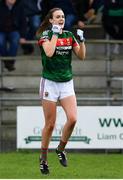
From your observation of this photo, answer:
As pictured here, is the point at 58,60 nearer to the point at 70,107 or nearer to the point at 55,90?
the point at 55,90

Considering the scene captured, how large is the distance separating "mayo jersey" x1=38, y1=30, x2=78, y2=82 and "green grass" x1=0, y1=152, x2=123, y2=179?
137 cm

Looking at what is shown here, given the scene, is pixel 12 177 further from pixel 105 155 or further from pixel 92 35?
pixel 92 35

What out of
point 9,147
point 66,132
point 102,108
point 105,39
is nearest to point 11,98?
point 9,147

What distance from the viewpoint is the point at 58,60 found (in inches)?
392

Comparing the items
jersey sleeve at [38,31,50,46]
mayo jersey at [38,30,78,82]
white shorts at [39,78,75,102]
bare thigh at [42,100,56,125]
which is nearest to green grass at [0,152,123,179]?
bare thigh at [42,100,56,125]

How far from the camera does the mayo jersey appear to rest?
9.95 meters

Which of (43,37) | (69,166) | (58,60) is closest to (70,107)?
(58,60)

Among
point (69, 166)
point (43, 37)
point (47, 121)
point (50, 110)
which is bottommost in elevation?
point (69, 166)

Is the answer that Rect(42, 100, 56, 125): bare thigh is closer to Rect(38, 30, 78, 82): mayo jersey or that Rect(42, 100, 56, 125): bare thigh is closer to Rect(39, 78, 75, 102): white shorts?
Rect(39, 78, 75, 102): white shorts

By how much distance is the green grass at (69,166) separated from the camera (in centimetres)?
1001

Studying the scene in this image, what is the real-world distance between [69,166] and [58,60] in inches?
100

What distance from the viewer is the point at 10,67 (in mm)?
15984

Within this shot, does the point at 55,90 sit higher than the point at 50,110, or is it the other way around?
the point at 55,90

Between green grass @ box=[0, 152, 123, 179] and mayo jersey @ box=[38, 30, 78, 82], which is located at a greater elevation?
mayo jersey @ box=[38, 30, 78, 82]
